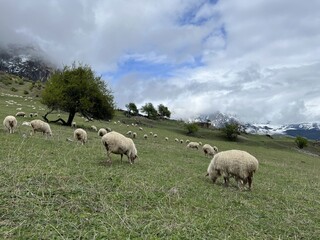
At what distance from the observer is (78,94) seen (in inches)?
1981

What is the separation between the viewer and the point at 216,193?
13.9m

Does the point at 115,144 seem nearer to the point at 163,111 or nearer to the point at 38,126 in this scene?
the point at 38,126

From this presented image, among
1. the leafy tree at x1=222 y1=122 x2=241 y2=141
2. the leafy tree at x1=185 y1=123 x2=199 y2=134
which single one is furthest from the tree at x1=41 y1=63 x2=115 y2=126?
the leafy tree at x1=222 y1=122 x2=241 y2=141

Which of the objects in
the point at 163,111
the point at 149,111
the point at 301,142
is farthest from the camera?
the point at 163,111

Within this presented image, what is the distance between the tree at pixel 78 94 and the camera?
49.3 m

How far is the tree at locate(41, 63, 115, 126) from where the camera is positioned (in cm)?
4934

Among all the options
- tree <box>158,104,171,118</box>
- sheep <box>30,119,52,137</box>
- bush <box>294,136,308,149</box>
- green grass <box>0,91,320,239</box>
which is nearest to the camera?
green grass <box>0,91,320,239</box>

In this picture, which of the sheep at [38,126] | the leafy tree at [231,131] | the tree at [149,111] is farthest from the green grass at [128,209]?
the tree at [149,111]

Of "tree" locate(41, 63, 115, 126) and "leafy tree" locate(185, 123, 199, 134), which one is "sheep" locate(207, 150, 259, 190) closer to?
"tree" locate(41, 63, 115, 126)

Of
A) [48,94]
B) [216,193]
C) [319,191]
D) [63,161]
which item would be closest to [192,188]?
[216,193]

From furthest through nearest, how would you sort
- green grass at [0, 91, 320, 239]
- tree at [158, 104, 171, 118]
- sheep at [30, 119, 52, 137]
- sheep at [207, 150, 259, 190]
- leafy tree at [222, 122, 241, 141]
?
1. tree at [158, 104, 171, 118]
2. leafy tree at [222, 122, 241, 141]
3. sheep at [30, 119, 52, 137]
4. sheep at [207, 150, 259, 190]
5. green grass at [0, 91, 320, 239]

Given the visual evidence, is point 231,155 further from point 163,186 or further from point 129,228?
point 129,228

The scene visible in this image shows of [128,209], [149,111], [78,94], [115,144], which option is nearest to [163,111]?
[149,111]

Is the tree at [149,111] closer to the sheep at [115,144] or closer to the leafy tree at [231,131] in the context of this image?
the leafy tree at [231,131]
